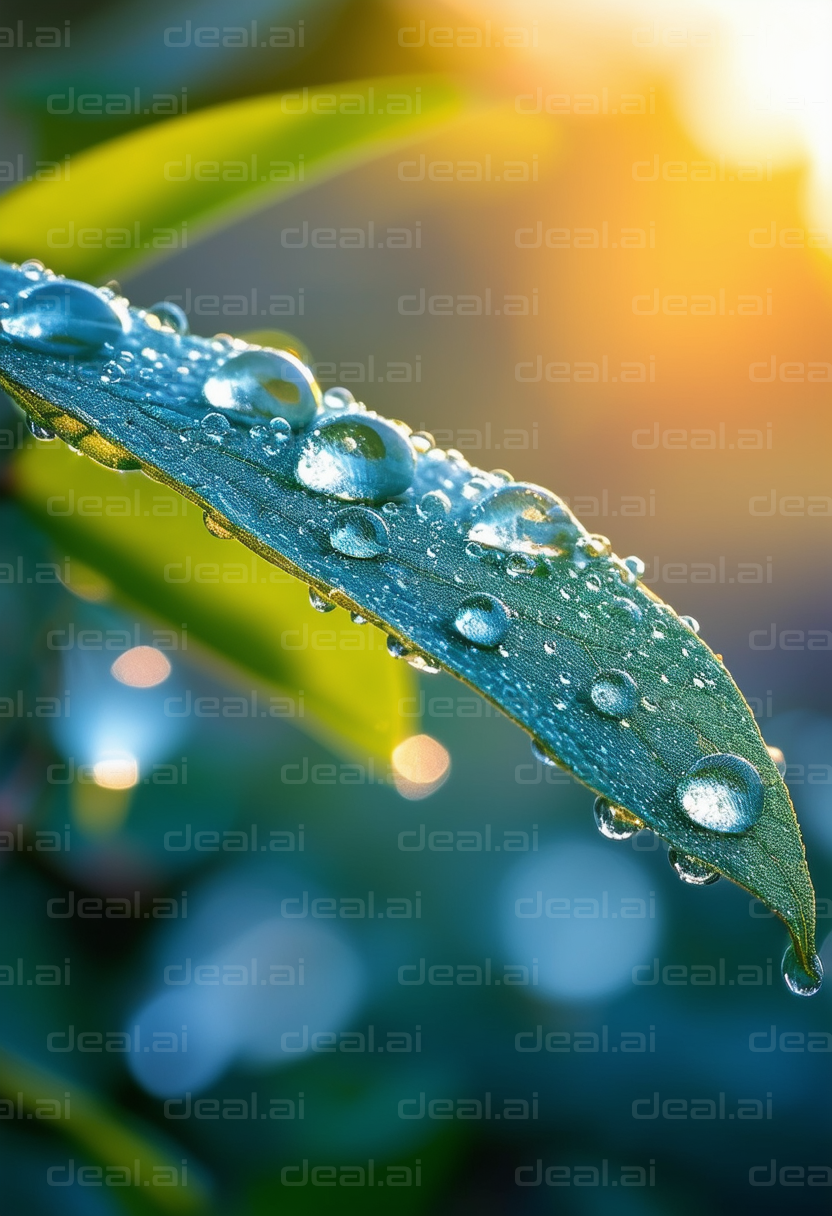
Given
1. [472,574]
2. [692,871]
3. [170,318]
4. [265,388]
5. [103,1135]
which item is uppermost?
[170,318]

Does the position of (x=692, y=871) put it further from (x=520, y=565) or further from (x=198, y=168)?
(x=198, y=168)

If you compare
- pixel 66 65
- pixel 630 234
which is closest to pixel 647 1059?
pixel 630 234

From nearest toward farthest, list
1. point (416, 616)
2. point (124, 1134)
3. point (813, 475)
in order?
point (416, 616)
point (124, 1134)
point (813, 475)


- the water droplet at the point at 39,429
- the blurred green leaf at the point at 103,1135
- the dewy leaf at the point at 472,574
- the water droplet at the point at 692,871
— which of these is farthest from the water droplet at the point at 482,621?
the blurred green leaf at the point at 103,1135

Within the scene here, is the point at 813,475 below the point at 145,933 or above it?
above

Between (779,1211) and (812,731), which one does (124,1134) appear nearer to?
(779,1211)

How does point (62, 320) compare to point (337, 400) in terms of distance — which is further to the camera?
point (337, 400)

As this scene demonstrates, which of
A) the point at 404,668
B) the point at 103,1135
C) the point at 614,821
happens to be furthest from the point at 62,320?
the point at 103,1135
